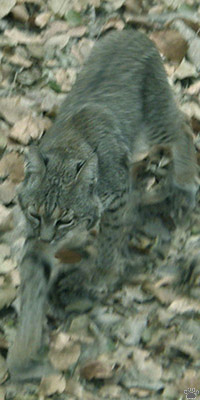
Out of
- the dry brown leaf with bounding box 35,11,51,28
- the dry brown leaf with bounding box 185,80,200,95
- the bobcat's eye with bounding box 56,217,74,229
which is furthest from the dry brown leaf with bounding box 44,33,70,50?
the bobcat's eye with bounding box 56,217,74,229

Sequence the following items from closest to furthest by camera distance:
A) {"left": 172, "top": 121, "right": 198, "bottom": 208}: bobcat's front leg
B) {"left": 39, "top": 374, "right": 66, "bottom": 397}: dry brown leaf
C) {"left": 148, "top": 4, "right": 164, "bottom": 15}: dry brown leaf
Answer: {"left": 39, "top": 374, "right": 66, "bottom": 397}: dry brown leaf, {"left": 172, "top": 121, "right": 198, "bottom": 208}: bobcat's front leg, {"left": 148, "top": 4, "right": 164, "bottom": 15}: dry brown leaf

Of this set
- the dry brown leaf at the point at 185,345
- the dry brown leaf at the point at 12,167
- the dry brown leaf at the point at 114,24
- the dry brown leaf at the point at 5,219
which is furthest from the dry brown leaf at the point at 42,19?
the dry brown leaf at the point at 185,345

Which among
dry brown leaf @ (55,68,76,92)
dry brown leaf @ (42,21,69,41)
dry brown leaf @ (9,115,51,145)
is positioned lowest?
dry brown leaf @ (9,115,51,145)

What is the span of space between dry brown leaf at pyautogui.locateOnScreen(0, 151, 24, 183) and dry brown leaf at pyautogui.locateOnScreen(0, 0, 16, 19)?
1411mm

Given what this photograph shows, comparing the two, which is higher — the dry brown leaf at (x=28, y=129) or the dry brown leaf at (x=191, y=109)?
the dry brown leaf at (x=28, y=129)

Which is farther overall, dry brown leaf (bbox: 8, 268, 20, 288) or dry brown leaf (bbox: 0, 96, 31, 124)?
dry brown leaf (bbox: 0, 96, 31, 124)

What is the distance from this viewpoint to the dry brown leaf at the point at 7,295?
3693 millimetres

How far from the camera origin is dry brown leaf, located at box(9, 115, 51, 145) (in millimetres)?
4590

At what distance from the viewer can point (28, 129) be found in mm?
4641

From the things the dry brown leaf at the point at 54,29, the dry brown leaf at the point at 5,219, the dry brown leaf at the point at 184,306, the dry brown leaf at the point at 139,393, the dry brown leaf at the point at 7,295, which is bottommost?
the dry brown leaf at the point at 139,393

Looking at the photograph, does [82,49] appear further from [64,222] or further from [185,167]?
[64,222]

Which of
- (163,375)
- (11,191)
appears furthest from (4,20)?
(163,375)

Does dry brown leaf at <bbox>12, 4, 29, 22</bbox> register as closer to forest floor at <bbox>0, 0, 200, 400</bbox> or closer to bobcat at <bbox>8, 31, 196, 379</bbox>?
forest floor at <bbox>0, 0, 200, 400</bbox>

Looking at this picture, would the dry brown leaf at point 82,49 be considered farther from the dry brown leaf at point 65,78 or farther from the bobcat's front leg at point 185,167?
the bobcat's front leg at point 185,167
